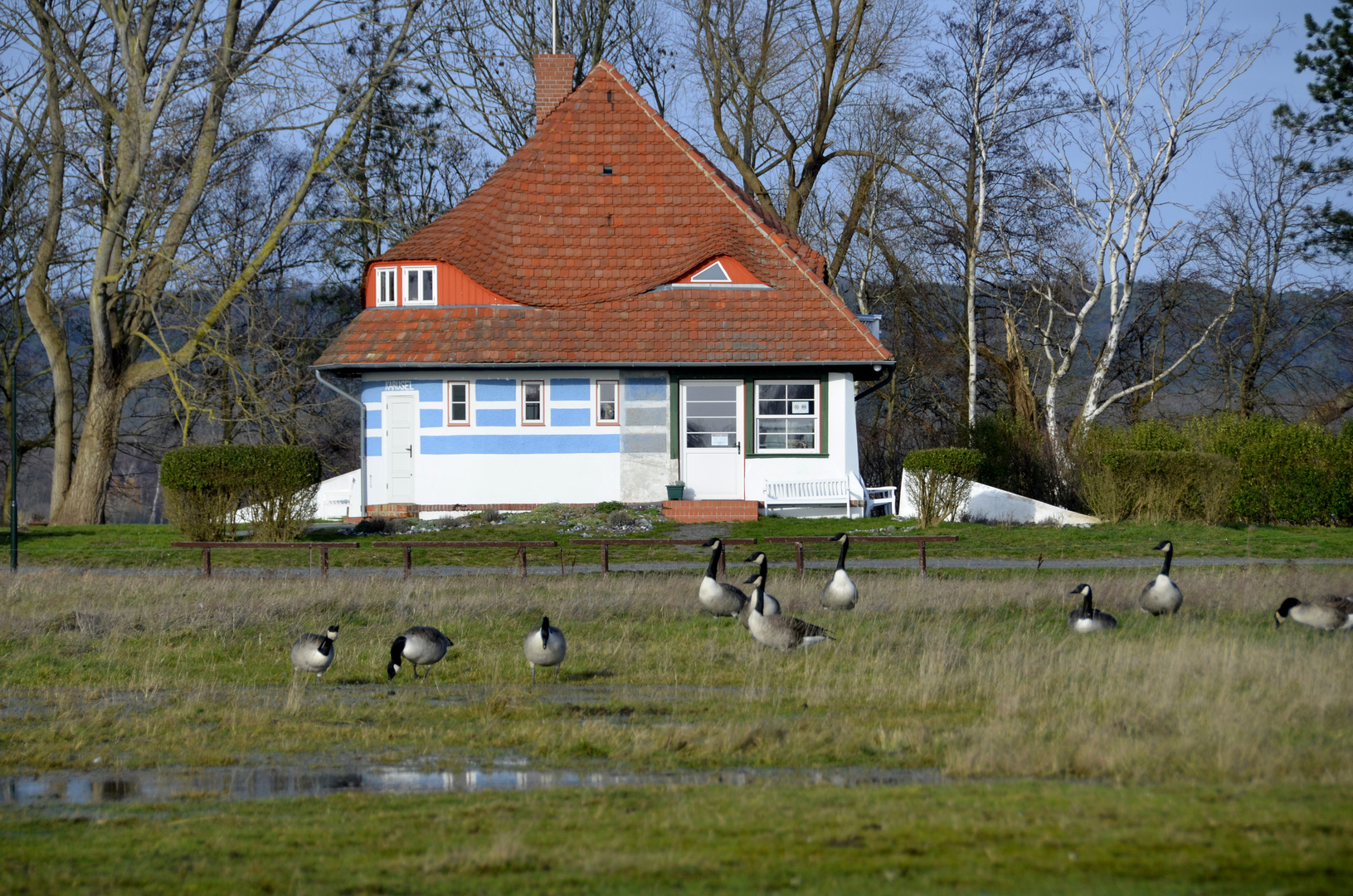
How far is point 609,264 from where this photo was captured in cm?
3008

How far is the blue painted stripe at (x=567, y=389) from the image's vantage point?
93.8 ft

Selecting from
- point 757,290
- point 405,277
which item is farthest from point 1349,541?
point 405,277

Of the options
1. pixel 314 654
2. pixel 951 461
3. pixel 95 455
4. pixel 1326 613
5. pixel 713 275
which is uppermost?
pixel 713 275

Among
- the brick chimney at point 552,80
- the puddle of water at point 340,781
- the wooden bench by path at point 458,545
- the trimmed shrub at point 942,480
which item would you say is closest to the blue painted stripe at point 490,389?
the wooden bench by path at point 458,545

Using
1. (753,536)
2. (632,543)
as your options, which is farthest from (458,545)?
(753,536)

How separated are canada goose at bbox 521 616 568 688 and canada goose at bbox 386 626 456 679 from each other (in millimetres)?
848

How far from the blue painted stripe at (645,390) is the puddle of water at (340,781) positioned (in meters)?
20.6

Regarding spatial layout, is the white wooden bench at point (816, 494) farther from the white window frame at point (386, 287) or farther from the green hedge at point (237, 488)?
the green hedge at point (237, 488)

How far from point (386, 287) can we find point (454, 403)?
341 centimetres

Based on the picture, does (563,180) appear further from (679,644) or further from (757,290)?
(679,644)

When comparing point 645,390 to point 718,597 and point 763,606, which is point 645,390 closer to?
point 718,597

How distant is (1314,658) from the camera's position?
10672 millimetres

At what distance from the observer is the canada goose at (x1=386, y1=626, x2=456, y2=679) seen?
1145 centimetres

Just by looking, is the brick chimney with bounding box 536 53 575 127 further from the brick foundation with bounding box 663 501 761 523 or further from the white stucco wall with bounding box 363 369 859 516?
the brick foundation with bounding box 663 501 761 523
